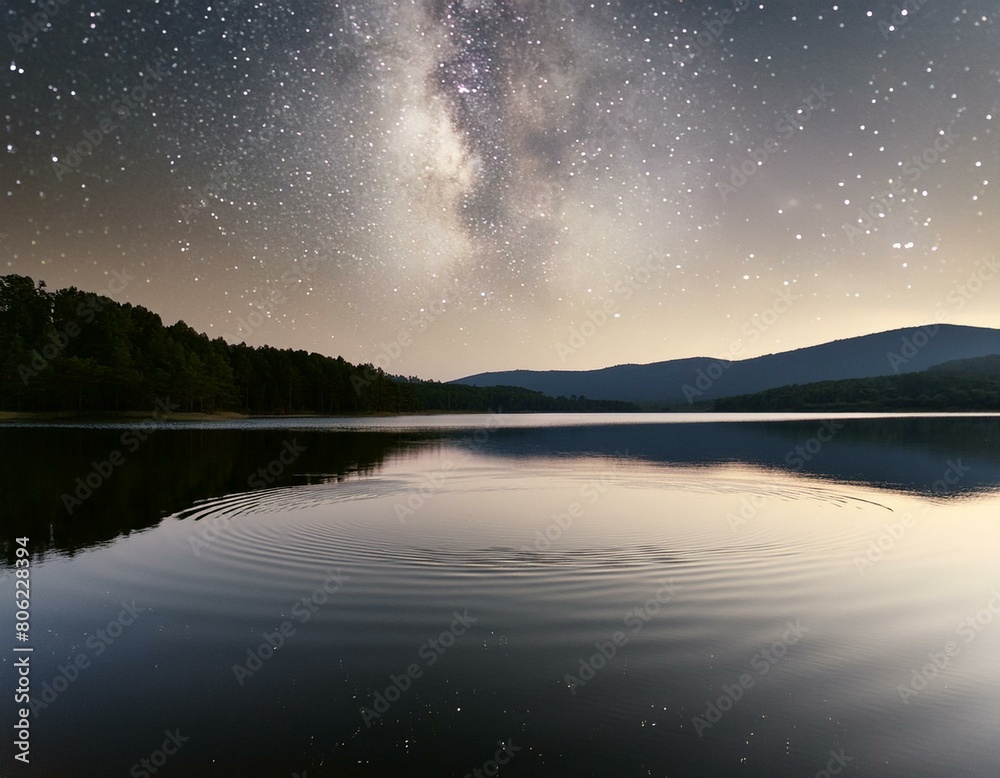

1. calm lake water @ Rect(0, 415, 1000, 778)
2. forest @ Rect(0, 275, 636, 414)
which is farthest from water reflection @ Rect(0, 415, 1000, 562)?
forest @ Rect(0, 275, 636, 414)

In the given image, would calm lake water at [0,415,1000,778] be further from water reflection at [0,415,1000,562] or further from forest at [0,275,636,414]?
forest at [0,275,636,414]

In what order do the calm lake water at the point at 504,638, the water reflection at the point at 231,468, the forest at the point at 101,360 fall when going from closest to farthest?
the calm lake water at the point at 504,638 → the water reflection at the point at 231,468 → the forest at the point at 101,360

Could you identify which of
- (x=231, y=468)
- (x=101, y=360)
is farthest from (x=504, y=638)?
Result: (x=101, y=360)

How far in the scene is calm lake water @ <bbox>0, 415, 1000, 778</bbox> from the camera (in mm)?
5980

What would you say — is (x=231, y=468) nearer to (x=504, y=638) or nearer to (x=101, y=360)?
(x=504, y=638)

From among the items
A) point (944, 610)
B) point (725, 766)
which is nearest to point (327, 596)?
point (725, 766)

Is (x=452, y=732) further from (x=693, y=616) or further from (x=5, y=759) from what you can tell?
(x=693, y=616)

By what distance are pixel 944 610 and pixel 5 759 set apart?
1238 centimetres

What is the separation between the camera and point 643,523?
60.5ft

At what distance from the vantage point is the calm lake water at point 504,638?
235 inches

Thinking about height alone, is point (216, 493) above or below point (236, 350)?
below

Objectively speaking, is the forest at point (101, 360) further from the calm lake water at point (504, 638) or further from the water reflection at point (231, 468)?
the calm lake water at point (504, 638)

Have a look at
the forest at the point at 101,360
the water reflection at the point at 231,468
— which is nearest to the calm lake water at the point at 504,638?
the water reflection at the point at 231,468

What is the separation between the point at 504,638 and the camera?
29.2ft
